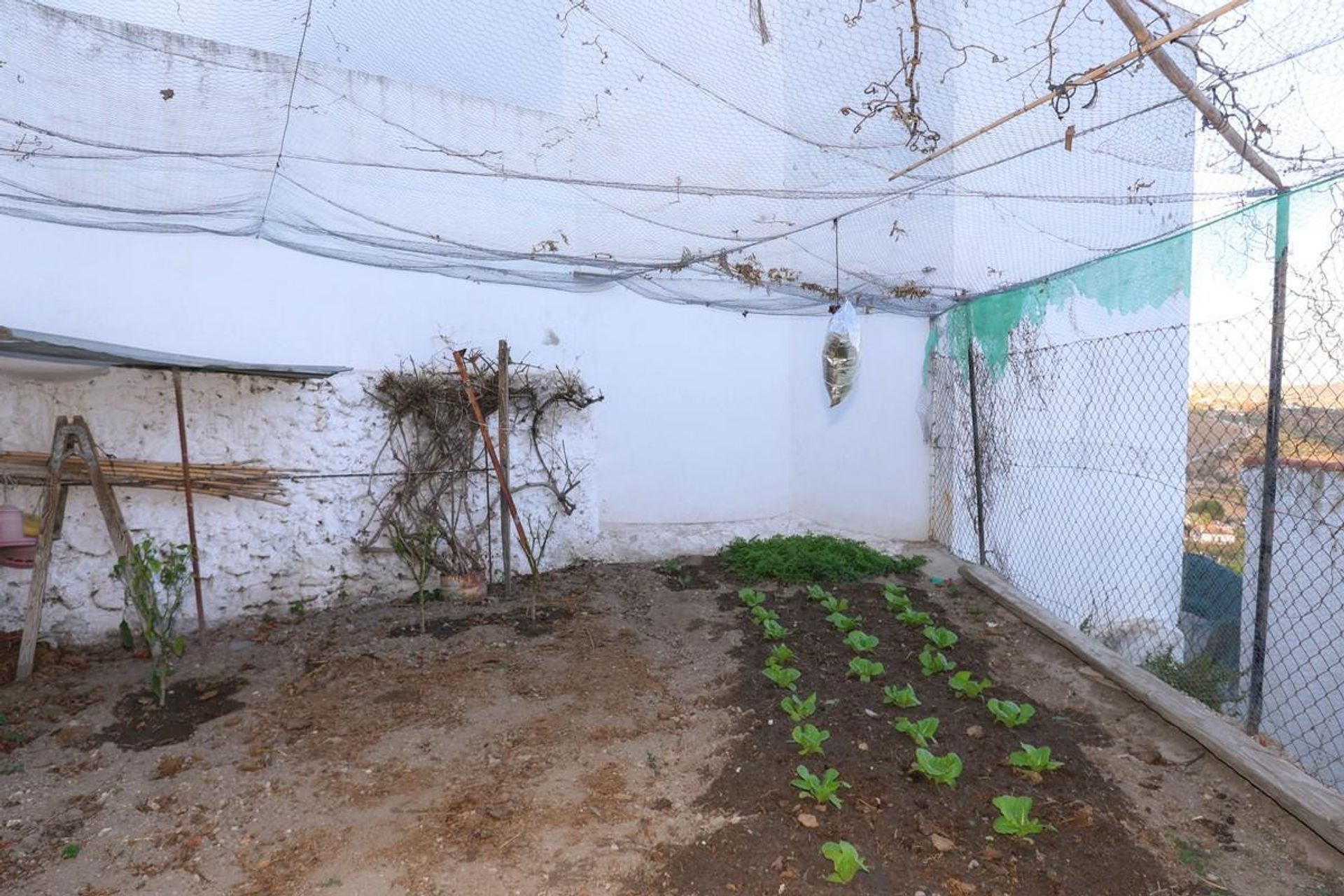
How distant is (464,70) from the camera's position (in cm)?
306

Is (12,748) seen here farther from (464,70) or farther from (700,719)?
(464,70)

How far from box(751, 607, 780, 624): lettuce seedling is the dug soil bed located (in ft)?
3.01

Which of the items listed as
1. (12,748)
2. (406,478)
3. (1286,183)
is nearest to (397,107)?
(406,478)

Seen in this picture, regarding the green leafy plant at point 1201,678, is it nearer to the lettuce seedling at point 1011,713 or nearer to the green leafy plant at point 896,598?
the lettuce seedling at point 1011,713

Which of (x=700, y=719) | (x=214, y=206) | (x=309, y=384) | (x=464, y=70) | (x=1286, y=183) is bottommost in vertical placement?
(x=700, y=719)

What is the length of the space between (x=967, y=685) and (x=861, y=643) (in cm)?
67

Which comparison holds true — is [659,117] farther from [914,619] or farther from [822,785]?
[914,619]

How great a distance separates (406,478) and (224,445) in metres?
1.08

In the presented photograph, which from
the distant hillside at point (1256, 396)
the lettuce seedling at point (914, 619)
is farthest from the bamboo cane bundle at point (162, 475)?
the distant hillside at point (1256, 396)

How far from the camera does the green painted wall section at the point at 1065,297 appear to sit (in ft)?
11.8

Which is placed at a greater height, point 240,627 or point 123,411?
point 123,411

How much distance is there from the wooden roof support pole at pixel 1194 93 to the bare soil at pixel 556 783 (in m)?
2.18

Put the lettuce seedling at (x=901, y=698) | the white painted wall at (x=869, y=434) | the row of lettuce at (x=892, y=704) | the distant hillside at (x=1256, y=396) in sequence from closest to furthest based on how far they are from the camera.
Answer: the row of lettuce at (x=892, y=704) < the distant hillside at (x=1256, y=396) < the lettuce seedling at (x=901, y=698) < the white painted wall at (x=869, y=434)

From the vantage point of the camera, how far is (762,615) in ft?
15.0
